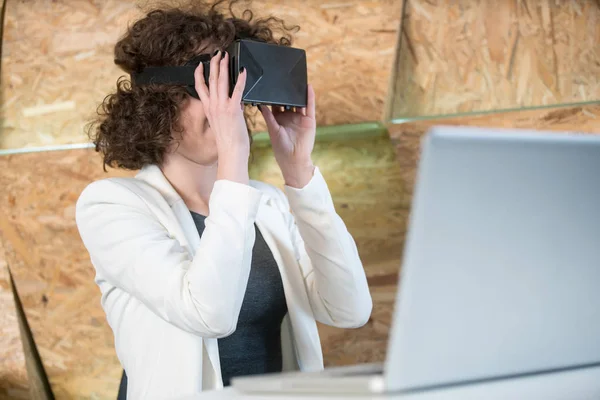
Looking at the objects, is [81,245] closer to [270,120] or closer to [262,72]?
[270,120]

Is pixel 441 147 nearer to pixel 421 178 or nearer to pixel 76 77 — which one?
pixel 421 178

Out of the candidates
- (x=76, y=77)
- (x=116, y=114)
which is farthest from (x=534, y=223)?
(x=76, y=77)

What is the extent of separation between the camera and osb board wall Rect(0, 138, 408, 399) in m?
2.36

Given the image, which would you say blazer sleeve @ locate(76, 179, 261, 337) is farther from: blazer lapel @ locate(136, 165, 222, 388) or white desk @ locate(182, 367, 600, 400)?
white desk @ locate(182, 367, 600, 400)

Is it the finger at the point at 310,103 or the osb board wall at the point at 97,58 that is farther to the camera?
the osb board wall at the point at 97,58

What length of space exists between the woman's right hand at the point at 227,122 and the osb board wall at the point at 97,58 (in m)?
0.98

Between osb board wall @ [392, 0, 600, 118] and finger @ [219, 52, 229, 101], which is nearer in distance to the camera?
finger @ [219, 52, 229, 101]

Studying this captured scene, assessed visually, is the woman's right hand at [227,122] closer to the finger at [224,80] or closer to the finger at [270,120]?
the finger at [224,80]

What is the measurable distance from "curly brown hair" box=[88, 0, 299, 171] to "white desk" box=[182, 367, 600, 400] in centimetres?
89

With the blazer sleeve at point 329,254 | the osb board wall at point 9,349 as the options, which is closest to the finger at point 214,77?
the blazer sleeve at point 329,254

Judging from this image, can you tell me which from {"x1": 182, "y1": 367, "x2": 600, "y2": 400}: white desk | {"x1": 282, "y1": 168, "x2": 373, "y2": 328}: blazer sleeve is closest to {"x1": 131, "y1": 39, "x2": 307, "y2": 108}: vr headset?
{"x1": 282, "y1": 168, "x2": 373, "y2": 328}: blazer sleeve

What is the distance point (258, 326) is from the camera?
140 cm

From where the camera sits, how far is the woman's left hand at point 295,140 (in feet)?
4.74

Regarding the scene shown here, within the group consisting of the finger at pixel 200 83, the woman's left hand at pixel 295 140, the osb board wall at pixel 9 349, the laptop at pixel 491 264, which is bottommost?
the osb board wall at pixel 9 349
